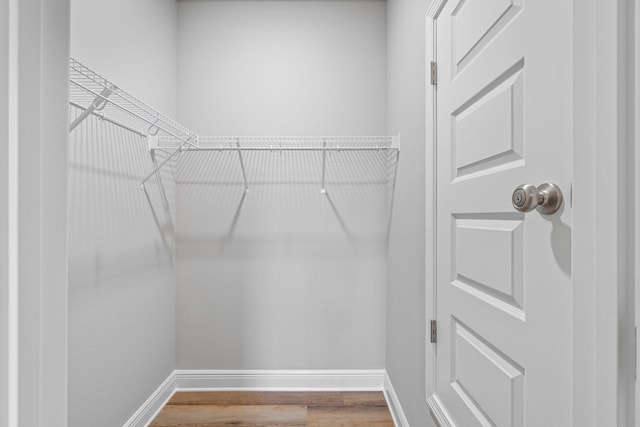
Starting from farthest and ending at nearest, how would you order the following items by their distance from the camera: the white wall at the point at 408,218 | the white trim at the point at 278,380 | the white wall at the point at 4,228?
the white trim at the point at 278,380, the white wall at the point at 408,218, the white wall at the point at 4,228

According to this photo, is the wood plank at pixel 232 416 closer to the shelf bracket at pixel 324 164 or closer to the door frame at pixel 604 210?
the shelf bracket at pixel 324 164

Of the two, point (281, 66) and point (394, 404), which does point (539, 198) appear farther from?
point (281, 66)

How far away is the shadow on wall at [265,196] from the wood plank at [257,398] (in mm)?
821

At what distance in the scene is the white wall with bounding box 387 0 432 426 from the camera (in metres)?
1.42

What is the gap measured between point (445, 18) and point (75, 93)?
52.8 inches

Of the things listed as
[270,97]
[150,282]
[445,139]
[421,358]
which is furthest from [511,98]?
[150,282]

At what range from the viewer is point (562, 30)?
61 cm

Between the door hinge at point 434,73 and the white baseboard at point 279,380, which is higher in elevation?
the door hinge at point 434,73

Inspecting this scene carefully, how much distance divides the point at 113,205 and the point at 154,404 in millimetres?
1107

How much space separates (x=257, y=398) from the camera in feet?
6.79

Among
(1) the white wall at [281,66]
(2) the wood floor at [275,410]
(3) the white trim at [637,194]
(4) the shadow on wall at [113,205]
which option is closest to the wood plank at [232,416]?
(2) the wood floor at [275,410]

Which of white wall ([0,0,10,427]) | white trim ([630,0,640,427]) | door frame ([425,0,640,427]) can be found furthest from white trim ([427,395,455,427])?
white wall ([0,0,10,427])

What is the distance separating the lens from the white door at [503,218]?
0.63 m

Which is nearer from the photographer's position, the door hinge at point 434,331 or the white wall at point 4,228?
the white wall at point 4,228
